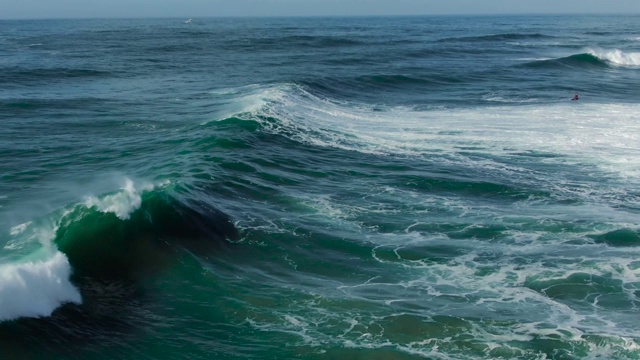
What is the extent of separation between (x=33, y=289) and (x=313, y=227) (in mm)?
7363

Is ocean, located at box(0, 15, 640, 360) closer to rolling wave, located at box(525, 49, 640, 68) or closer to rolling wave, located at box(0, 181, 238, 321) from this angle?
rolling wave, located at box(0, 181, 238, 321)

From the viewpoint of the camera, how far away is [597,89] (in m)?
46.9

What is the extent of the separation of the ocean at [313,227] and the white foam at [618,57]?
2934 centimetres

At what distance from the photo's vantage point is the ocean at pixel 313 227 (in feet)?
43.5

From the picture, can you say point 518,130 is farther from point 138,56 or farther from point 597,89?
point 138,56

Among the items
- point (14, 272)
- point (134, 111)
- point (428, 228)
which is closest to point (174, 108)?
point (134, 111)

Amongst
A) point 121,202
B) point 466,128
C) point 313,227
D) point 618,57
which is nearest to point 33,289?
point 121,202

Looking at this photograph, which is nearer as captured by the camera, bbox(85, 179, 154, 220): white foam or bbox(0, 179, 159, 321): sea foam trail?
bbox(0, 179, 159, 321): sea foam trail

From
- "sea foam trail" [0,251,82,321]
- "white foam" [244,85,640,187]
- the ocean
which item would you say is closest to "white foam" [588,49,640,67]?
"white foam" [244,85,640,187]

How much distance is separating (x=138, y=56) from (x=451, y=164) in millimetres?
41861

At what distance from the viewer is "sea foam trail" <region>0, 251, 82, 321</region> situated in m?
13.3

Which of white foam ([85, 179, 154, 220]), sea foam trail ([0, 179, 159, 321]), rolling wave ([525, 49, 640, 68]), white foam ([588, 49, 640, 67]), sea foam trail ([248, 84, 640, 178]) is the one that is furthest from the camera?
white foam ([588, 49, 640, 67])

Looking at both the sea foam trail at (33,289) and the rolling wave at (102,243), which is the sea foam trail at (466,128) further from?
the sea foam trail at (33,289)

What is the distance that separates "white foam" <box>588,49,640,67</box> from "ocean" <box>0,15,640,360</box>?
29.3m
